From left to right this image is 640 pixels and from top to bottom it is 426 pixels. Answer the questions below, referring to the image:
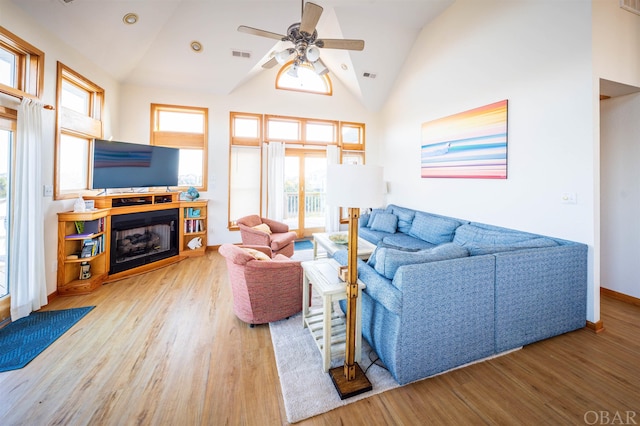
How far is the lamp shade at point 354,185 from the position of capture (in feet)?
5.69

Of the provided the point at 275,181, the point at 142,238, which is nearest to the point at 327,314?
the point at 142,238

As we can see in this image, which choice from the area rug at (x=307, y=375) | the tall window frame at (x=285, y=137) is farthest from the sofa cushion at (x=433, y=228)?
the tall window frame at (x=285, y=137)

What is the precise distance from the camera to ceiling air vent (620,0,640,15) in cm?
265

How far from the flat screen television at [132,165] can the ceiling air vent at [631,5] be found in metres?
6.13

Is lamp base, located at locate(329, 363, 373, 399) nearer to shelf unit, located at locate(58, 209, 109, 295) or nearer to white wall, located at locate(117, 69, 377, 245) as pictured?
shelf unit, located at locate(58, 209, 109, 295)

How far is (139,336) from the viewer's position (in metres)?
2.37

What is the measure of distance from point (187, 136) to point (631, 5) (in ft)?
21.1

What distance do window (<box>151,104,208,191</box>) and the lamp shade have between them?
171 inches

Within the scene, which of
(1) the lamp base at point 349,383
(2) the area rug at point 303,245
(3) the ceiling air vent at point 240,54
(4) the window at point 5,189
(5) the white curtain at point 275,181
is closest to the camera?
(1) the lamp base at point 349,383

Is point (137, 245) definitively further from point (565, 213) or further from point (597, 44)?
point (597, 44)

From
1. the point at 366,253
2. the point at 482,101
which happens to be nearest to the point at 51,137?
the point at 366,253

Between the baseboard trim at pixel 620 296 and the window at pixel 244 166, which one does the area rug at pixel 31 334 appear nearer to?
the window at pixel 244 166

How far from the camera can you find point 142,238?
4.20m

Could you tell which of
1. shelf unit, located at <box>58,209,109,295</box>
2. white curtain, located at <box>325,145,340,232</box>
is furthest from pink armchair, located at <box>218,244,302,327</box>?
white curtain, located at <box>325,145,340,232</box>
